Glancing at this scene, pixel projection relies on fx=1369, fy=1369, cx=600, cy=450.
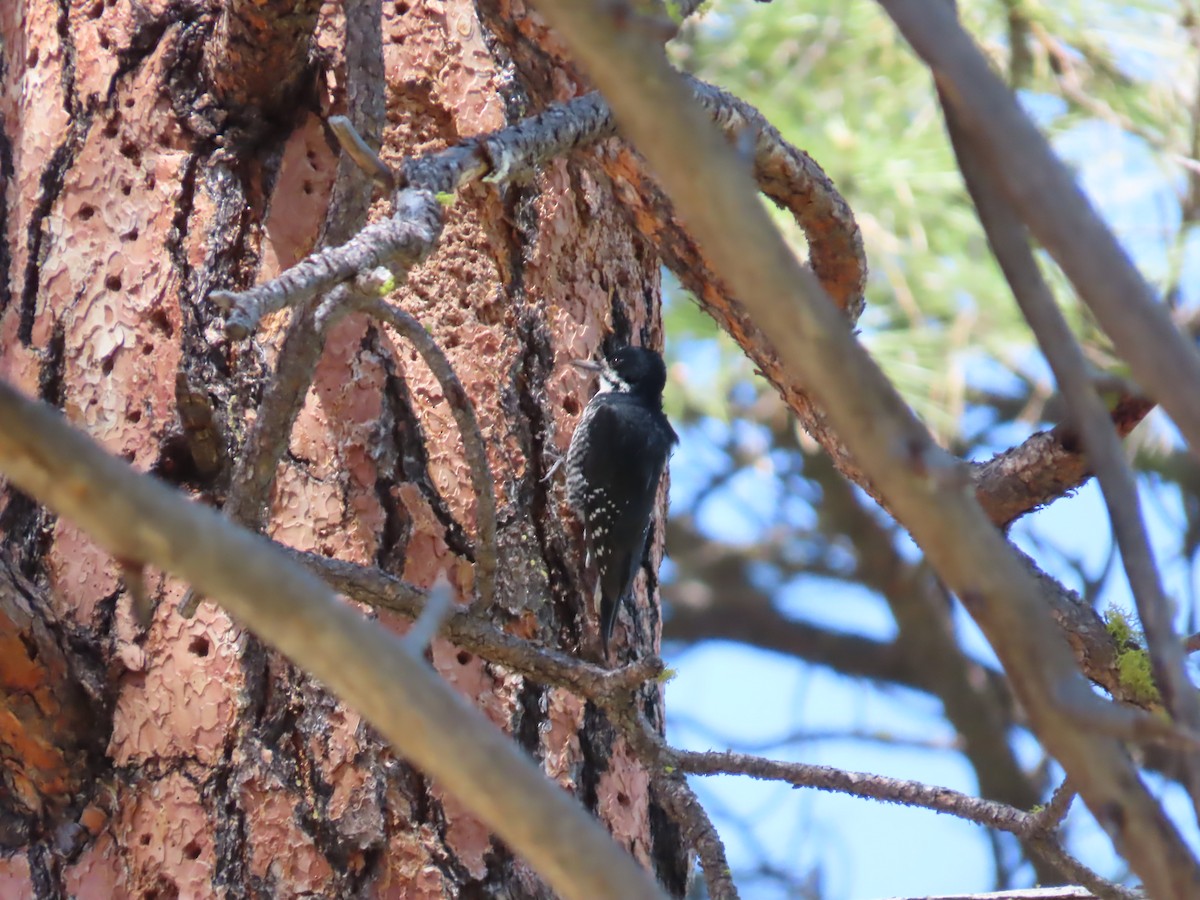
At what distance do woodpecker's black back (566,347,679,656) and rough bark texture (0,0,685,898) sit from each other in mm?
68

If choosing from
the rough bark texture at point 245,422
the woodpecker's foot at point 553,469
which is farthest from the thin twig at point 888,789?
the woodpecker's foot at point 553,469

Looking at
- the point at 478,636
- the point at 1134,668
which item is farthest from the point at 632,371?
the point at 1134,668

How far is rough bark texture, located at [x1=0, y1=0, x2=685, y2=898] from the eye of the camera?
1.75 m

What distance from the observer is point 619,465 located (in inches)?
130

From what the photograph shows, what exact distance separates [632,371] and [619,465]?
36cm

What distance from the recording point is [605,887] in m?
0.68

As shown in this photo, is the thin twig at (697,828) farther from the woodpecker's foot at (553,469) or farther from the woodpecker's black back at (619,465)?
the woodpecker's foot at (553,469)

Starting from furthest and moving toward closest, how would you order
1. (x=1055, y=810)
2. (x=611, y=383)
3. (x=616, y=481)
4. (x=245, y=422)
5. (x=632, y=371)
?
(x=616, y=481) < (x=632, y=371) < (x=611, y=383) < (x=245, y=422) < (x=1055, y=810)

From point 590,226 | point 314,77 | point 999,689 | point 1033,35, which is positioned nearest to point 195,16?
point 314,77

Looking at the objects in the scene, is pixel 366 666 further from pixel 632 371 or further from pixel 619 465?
pixel 619 465

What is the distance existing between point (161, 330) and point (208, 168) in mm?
266

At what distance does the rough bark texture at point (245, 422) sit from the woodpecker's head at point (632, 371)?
0.16 metres

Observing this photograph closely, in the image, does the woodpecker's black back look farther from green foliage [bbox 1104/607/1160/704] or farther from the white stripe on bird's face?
green foliage [bbox 1104/607/1160/704]

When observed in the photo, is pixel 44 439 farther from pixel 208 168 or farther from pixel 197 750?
pixel 208 168
